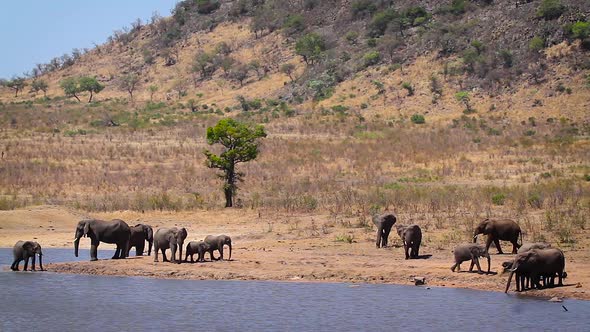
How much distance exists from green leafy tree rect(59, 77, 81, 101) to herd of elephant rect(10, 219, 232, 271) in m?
76.4

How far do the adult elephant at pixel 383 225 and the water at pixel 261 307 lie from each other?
3675 mm

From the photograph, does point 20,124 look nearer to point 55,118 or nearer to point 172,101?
point 55,118

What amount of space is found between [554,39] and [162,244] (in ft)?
177

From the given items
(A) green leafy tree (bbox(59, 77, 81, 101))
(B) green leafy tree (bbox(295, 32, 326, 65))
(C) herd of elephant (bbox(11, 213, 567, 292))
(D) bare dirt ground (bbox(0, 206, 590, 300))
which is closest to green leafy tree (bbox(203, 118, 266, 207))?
(D) bare dirt ground (bbox(0, 206, 590, 300))

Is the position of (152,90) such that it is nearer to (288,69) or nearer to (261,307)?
(288,69)

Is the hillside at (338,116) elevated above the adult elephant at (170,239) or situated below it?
above

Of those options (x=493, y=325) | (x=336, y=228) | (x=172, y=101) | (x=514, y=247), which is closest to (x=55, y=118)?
(x=172, y=101)

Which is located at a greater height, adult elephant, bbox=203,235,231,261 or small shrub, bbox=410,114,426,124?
small shrub, bbox=410,114,426,124

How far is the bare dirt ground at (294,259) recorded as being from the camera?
1963 cm

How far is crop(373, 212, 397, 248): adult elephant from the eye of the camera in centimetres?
2306

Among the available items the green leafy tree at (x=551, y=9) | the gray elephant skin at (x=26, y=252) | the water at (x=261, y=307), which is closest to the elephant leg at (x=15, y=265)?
the gray elephant skin at (x=26, y=252)

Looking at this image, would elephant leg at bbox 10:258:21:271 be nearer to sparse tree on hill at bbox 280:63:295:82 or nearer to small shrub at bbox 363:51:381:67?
small shrub at bbox 363:51:381:67

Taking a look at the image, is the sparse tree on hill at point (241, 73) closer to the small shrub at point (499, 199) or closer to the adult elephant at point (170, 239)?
the small shrub at point (499, 199)

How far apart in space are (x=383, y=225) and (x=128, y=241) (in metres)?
6.71
